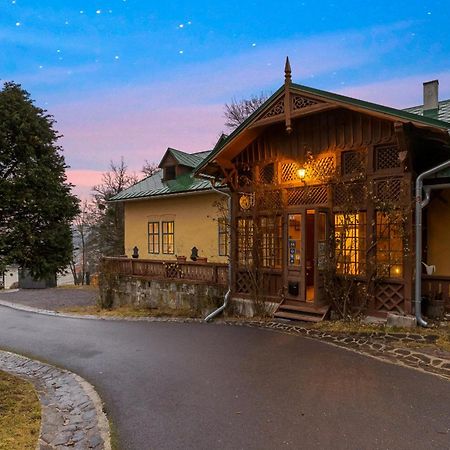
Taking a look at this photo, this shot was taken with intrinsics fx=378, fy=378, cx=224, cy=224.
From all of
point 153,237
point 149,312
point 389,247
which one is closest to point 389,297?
point 389,247

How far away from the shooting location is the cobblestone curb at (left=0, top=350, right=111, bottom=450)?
4211 mm

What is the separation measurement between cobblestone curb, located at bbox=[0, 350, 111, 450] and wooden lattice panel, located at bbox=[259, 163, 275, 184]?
704 centimetres

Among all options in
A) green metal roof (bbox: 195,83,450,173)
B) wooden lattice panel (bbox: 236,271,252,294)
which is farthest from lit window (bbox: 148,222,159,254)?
green metal roof (bbox: 195,83,450,173)

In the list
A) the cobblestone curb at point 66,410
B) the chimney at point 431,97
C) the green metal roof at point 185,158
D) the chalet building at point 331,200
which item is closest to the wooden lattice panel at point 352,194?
the chalet building at point 331,200

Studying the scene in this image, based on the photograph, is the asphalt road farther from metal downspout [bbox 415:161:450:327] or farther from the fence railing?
the fence railing

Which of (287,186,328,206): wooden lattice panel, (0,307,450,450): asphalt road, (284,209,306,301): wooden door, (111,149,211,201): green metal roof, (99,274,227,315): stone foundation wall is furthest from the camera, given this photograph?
(111,149,211,201): green metal roof

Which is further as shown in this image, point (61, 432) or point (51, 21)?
point (51, 21)

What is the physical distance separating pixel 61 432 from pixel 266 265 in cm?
734

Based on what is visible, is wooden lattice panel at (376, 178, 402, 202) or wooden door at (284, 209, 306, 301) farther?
wooden door at (284, 209, 306, 301)

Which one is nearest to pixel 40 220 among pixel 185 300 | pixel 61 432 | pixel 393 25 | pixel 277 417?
pixel 61 432

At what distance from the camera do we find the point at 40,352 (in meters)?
8.52

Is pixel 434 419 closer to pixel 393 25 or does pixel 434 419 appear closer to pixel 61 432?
pixel 61 432

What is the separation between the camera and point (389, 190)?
28.4 ft

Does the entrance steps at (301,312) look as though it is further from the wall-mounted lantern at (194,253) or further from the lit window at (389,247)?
the wall-mounted lantern at (194,253)
